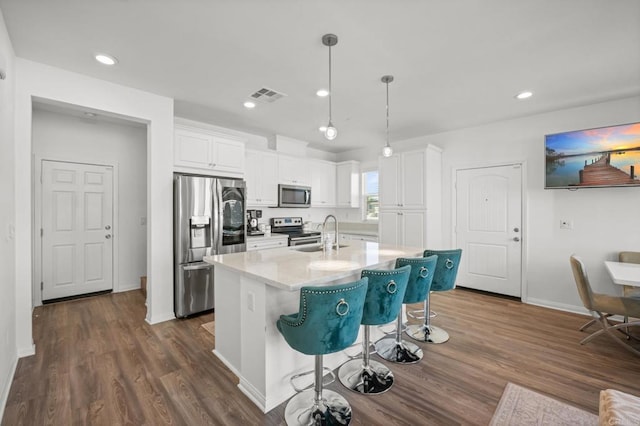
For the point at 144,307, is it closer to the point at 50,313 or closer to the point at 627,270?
the point at 50,313

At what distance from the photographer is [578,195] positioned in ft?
11.9

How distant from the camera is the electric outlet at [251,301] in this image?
6.29 ft

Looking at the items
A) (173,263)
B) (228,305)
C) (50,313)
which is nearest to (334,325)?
(228,305)

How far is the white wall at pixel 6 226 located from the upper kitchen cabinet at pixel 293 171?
331 cm

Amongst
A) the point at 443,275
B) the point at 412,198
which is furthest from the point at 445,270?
the point at 412,198

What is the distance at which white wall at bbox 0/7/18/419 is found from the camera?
1930mm

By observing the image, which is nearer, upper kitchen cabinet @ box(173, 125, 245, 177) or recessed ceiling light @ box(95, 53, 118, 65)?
recessed ceiling light @ box(95, 53, 118, 65)

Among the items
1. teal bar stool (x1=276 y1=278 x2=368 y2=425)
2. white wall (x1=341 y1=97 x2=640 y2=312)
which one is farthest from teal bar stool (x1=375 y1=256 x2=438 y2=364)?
white wall (x1=341 y1=97 x2=640 y2=312)

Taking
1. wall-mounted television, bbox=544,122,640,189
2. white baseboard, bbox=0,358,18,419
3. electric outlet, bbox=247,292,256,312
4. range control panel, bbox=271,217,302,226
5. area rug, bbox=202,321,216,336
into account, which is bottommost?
area rug, bbox=202,321,216,336

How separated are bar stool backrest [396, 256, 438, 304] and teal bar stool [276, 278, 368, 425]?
797 mm

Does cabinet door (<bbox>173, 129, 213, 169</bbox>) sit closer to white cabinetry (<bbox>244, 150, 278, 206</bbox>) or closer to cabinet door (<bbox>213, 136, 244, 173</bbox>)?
cabinet door (<bbox>213, 136, 244, 173</bbox>)

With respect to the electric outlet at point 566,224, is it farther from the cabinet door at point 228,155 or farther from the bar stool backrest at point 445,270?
the cabinet door at point 228,155

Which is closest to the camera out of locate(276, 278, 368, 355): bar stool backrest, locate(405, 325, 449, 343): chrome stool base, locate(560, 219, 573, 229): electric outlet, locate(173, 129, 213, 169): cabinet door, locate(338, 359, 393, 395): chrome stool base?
locate(276, 278, 368, 355): bar stool backrest

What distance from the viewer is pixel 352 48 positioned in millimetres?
2318
